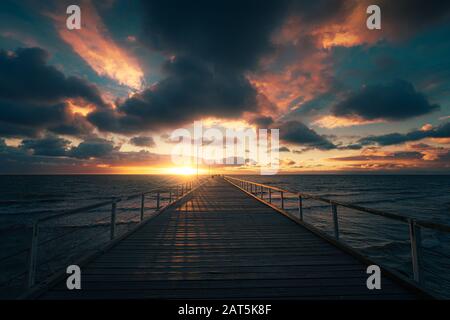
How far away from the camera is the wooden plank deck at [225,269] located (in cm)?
320

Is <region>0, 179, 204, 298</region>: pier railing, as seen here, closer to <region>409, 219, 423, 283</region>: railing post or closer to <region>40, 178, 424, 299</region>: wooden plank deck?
<region>40, 178, 424, 299</region>: wooden plank deck

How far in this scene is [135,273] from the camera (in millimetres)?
3793

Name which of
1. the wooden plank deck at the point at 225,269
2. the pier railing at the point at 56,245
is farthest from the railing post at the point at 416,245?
the pier railing at the point at 56,245

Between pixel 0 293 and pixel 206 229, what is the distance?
23.0 ft

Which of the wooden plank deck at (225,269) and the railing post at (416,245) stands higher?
the railing post at (416,245)

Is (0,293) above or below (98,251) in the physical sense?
below

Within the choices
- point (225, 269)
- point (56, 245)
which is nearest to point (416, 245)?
point (225, 269)

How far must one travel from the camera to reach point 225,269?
4012 millimetres

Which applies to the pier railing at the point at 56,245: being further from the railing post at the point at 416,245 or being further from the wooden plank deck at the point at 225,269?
the railing post at the point at 416,245

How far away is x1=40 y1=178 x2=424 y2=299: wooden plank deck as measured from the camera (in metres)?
3.20

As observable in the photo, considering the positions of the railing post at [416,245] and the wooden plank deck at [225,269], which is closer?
the railing post at [416,245]

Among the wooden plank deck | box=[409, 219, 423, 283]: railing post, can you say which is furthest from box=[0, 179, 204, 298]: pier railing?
box=[409, 219, 423, 283]: railing post
